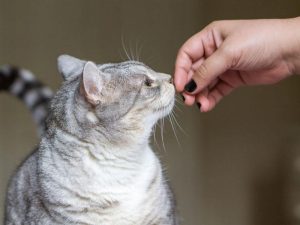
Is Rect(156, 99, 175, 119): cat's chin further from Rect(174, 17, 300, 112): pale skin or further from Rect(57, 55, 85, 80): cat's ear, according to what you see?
Rect(57, 55, 85, 80): cat's ear

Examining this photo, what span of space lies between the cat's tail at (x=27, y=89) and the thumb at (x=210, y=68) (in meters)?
0.57

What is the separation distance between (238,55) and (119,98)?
26 cm

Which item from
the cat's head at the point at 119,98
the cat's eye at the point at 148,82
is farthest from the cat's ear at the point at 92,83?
the cat's eye at the point at 148,82

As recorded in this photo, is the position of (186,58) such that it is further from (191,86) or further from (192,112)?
(192,112)

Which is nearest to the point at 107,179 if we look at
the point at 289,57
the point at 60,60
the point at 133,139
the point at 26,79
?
the point at 133,139

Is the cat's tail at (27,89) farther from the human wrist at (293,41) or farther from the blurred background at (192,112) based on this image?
the human wrist at (293,41)

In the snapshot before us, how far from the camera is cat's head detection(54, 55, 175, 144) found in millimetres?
1124

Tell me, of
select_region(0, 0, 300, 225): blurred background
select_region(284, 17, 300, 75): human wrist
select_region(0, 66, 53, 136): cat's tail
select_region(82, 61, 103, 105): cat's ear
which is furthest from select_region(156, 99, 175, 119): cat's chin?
select_region(0, 0, 300, 225): blurred background

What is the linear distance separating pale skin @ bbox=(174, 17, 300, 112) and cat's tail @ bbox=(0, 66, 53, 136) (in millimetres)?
515

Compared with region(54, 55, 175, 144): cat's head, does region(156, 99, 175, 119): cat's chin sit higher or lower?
lower

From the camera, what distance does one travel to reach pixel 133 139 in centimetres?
118

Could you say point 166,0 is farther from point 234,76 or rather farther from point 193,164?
point 234,76

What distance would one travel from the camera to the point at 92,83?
1098mm

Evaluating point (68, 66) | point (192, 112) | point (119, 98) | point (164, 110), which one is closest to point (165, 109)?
point (164, 110)
